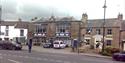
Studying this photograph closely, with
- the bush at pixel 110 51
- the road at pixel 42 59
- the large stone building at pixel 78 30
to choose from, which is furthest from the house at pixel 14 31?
the road at pixel 42 59

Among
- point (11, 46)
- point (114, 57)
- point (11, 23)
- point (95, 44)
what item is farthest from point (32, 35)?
point (114, 57)

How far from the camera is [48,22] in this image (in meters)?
79.5

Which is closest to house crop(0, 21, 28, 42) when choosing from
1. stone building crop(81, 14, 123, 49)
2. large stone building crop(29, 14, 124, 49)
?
large stone building crop(29, 14, 124, 49)

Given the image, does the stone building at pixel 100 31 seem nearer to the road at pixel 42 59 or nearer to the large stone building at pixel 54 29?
the large stone building at pixel 54 29

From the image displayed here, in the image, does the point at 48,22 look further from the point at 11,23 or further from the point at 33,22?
the point at 11,23

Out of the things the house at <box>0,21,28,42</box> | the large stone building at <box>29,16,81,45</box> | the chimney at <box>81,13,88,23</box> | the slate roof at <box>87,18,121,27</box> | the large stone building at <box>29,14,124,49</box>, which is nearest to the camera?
the large stone building at <box>29,14,124,49</box>

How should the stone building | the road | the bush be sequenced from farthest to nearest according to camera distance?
the stone building < the bush < the road

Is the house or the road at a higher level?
the house

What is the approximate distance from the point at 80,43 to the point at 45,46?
29.1 feet

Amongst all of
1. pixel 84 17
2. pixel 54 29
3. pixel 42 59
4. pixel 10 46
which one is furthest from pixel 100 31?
pixel 42 59

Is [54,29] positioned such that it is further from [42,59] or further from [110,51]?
[42,59]

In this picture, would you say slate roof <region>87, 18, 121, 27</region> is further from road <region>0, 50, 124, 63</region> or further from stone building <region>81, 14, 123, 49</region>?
road <region>0, 50, 124, 63</region>

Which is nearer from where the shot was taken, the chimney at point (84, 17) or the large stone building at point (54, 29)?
the large stone building at point (54, 29)

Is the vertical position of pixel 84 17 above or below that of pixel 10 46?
above
